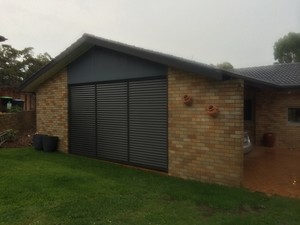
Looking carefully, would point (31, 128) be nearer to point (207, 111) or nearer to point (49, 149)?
point (49, 149)

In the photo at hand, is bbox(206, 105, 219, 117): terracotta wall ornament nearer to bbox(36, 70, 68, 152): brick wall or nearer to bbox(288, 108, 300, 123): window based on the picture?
bbox(36, 70, 68, 152): brick wall

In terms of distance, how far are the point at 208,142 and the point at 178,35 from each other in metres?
13.0

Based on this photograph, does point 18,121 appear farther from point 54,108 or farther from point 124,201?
point 124,201

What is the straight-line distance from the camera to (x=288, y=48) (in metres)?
35.8

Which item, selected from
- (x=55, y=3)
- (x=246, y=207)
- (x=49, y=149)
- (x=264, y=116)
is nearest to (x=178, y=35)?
(x=264, y=116)

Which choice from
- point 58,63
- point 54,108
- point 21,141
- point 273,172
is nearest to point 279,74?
point 273,172

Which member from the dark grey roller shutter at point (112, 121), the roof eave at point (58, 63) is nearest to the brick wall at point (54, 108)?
the roof eave at point (58, 63)

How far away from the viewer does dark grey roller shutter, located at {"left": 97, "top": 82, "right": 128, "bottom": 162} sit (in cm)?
941

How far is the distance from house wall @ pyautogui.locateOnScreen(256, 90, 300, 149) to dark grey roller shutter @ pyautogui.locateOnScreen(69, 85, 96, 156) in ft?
25.6

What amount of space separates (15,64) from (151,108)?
25199 mm

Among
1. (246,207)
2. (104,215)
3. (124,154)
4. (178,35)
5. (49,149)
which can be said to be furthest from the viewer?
(178,35)

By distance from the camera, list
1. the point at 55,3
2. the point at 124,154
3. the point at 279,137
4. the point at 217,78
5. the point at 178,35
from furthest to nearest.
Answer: the point at 178,35 < the point at 279,137 < the point at 55,3 < the point at 124,154 < the point at 217,78

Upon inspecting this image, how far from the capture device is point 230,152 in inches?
270

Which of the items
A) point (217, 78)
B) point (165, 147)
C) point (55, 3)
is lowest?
point (165, 147)
